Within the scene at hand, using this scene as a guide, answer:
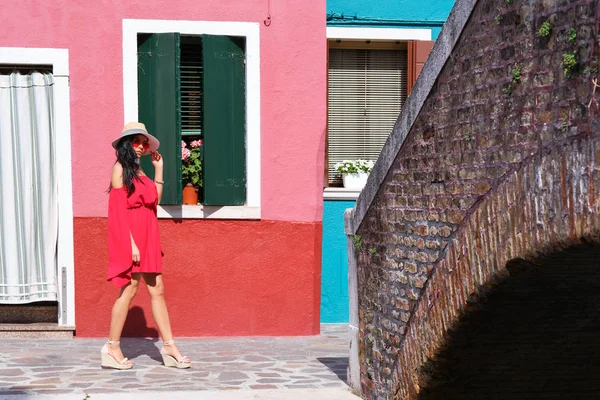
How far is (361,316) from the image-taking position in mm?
7176

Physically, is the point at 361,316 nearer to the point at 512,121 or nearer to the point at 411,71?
the point at 512,121

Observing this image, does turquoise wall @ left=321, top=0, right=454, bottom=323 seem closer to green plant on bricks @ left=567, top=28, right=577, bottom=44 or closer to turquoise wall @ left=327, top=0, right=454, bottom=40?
turquoise wall @ left=327, top=0, right=454, bottom=40

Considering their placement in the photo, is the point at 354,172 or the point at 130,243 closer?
the point at 130,243

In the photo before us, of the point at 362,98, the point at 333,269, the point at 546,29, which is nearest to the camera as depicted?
the point at 546,29

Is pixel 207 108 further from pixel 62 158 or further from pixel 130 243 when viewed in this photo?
pixel 130 243

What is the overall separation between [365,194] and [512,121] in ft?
7.54

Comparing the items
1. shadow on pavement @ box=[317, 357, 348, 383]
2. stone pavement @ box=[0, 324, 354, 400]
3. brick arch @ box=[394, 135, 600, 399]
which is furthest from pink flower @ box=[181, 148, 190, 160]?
Answer: brick arch @ box=[394, 135, 600, 399]

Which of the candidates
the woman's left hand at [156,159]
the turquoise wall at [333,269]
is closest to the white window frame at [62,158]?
the woman's left hand at [156,159]

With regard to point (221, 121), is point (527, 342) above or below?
below

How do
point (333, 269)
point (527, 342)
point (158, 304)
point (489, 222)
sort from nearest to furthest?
point (489, 222) → point (527, 342) → point (158, 304) → point (333, 269)

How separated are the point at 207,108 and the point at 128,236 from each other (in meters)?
2.15

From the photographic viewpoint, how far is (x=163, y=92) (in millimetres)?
9508

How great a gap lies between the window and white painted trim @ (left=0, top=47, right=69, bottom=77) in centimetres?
72

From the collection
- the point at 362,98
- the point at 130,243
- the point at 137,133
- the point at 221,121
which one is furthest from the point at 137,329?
the point at 362,98
